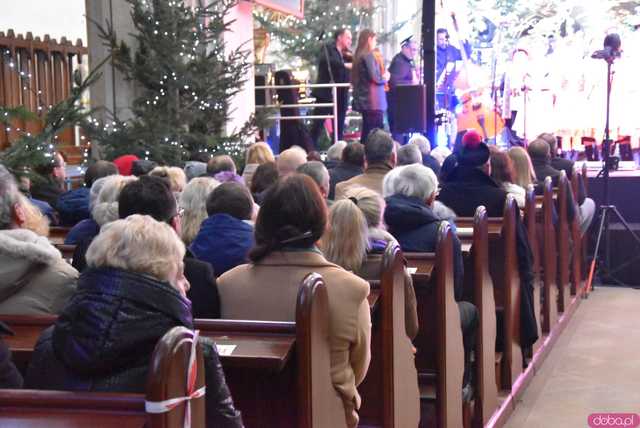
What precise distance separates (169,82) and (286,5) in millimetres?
3478

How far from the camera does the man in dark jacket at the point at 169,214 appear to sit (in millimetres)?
3160

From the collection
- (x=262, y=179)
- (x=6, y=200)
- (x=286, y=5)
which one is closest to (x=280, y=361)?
(x=6, y=200)

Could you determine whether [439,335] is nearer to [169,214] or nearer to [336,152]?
[169,214]

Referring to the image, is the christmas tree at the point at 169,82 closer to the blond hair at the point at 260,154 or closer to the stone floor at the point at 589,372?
the blond hair at the point at 260,154

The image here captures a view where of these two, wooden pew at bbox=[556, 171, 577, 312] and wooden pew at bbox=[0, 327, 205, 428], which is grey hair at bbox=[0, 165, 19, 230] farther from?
wooden pew at bbox=[556, 171, 577, 312]

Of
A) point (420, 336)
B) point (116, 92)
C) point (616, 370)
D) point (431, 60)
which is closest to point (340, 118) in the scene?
point (431, 60)

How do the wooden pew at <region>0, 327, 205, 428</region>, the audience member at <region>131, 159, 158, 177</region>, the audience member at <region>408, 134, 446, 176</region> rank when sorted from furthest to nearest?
the audience member at <region>408, 134, 446, 176</region>, the audience member at <region>131, 159, 158, 177</region>, the wooden pew at <region>0, 327, 205, 428</region>

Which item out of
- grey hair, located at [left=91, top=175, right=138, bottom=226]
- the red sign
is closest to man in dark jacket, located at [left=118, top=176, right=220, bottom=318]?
grey hair, located at [left=91, top=175, right=138, bottom=226]

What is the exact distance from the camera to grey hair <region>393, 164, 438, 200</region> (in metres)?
4.54

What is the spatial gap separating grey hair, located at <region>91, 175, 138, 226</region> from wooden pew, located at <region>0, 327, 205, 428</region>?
7.22 feet

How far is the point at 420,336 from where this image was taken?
13.9 feet

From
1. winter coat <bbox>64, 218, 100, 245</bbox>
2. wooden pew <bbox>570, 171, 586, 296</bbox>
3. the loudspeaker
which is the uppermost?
the loudspeaker

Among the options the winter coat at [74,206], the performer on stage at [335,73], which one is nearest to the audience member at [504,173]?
the winter coat at [74,206]

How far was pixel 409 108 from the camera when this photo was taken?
10008 millimetres
